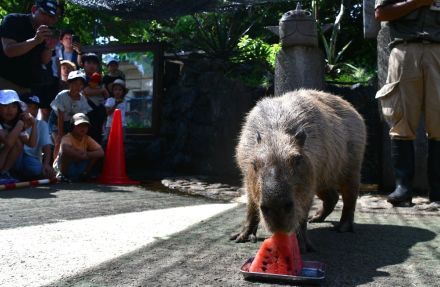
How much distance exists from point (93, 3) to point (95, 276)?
644 centimetres

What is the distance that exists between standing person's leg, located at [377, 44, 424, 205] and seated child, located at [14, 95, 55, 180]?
12.5 ft

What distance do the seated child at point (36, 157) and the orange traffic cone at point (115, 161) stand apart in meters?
0.77

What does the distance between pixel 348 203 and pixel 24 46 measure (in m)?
Answer: 3.77

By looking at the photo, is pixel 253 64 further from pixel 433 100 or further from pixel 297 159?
pixel 297 159

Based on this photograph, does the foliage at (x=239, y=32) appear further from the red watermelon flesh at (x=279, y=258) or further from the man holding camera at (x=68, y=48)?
the red watermelon flesh at (x=279, y=258)

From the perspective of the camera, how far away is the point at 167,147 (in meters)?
8.81

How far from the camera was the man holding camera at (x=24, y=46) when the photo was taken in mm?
5848

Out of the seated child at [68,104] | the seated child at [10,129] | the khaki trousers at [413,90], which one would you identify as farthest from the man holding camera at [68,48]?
the khaki trousers at [413,90]

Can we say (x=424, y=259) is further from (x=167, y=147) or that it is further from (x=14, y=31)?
(x=167, y=147)

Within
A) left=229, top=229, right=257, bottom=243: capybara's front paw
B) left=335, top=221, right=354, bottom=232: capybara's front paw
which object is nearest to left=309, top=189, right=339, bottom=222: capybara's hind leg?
left=335, top=221, right=354, bottom=232: capybara's front paw

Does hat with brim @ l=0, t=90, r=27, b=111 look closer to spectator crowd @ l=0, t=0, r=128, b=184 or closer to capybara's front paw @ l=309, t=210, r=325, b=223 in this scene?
spectator crowd @ l=0, t=0, r=128, b=184

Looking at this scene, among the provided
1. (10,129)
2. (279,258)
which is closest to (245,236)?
(279,258)

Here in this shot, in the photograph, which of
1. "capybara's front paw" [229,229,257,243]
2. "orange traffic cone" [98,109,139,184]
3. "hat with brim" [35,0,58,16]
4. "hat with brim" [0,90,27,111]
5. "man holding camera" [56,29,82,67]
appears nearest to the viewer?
"capybara's front paw" [229,229,257,243]

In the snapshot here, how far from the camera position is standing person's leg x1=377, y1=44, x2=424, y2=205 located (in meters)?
4.78
